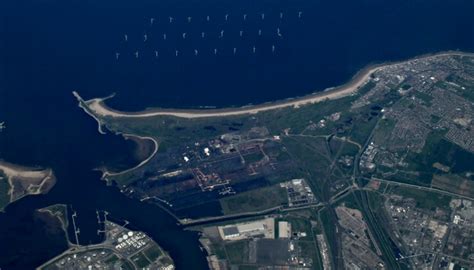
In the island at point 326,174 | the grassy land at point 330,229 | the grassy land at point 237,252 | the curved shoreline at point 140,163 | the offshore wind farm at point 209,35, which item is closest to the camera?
the grassy land at point 237,252

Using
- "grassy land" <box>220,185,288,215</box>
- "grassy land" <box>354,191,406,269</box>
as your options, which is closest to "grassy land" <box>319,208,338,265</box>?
"grassy land" <box>354,191,406,269</box>

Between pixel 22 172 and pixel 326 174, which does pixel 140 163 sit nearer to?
pixel 22 172

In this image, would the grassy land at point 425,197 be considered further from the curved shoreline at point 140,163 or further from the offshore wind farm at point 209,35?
the offshore wind farm at point 209,35

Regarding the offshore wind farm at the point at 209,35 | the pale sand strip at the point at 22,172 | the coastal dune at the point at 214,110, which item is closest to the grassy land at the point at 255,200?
the coastal dune at the point at 214,110

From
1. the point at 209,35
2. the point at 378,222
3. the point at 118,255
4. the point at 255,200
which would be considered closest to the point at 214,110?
the point at 209,35

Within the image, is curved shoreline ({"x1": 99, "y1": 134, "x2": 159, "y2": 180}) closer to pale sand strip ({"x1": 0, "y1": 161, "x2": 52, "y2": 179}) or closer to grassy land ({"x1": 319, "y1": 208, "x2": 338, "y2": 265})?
pale sand strip ({"x1": 0, "y1": 161, "x2": 52, "y2": 179})

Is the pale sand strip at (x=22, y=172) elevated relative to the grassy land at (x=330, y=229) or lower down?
elevated
